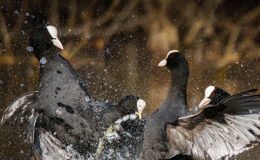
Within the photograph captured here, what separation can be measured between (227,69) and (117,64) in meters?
1.20

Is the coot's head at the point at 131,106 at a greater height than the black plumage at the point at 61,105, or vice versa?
the black plumage at the point at 61,105

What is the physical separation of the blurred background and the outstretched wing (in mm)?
1699

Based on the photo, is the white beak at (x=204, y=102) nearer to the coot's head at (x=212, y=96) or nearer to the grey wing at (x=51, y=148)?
the coot's head at (x=212, y=96)

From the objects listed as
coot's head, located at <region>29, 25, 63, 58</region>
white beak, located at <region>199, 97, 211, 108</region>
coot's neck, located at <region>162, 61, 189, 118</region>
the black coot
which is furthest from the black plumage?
white beak, located at <region>199, 97, 211, 108</region>

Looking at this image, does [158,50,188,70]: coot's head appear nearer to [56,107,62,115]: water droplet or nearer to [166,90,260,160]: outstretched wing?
[166,90,260,160]: outstretched wing

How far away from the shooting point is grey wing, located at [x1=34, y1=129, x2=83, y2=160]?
78.2 inches

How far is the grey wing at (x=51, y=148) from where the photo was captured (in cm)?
199

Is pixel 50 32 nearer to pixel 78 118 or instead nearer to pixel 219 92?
pixel 78 118

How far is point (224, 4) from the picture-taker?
11.2 feet

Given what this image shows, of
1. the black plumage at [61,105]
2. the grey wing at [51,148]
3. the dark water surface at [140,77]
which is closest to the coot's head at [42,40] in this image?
the black plumage at [61,105]

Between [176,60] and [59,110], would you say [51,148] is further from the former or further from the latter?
[176,60]

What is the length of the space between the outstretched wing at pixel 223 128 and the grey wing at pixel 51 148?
0.78 meters

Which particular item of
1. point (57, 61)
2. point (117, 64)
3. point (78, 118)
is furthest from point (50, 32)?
point (117, 64)

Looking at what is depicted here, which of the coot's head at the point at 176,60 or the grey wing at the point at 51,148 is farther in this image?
the coot's head at the point at 176,60
